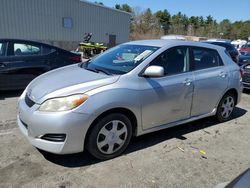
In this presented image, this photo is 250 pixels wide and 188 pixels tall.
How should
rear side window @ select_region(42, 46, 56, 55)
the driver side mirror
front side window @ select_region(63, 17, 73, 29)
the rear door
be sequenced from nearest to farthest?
1. the driver side mirror
2. the rear door
3. rear side window @ select_region(42, 46, 56, 55)
4. front side window @ select_region(63, 17, 73, 29)

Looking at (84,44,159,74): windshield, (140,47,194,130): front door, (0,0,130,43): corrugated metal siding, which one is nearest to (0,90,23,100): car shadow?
(84,44,159,74): windshield

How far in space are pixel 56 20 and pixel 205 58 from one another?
63.2ft

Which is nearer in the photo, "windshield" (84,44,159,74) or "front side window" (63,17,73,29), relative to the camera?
"windshield" (84,44,159,74)

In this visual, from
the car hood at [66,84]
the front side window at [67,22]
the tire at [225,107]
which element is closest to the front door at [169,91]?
the car hood at [66,84]

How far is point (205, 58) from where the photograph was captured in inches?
193

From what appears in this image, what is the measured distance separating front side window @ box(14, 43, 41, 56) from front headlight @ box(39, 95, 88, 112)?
13.1ft

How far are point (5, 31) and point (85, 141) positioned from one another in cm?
1846

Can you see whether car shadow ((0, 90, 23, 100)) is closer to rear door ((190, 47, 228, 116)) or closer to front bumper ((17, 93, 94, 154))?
front bumper ((17, 93, 94, 154))

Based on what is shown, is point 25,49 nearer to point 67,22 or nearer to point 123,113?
point 123,113

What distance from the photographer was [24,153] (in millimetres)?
3762

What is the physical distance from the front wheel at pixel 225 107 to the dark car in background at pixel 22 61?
432cm

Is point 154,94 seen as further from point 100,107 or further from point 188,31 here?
point 188,31

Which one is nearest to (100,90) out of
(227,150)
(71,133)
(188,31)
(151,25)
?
(71,133)

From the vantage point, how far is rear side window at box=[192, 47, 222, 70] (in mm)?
4637
